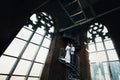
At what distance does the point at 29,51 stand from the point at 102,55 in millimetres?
3160

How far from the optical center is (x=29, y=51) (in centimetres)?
412

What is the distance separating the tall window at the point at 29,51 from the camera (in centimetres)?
354

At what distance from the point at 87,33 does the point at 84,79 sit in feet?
7.86

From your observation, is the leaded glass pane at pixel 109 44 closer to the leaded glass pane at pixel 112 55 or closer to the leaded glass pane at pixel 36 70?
the leaded glass pane at pixel 112 55

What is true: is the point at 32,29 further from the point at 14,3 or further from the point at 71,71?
the point at 71,71

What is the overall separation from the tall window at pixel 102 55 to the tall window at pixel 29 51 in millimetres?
2151

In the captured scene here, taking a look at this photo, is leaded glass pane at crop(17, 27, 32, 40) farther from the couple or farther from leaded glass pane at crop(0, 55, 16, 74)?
the couple

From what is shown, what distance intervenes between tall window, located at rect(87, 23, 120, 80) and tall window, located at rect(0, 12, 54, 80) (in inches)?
84.7

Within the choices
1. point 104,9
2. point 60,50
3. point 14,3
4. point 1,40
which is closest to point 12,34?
point 1,40

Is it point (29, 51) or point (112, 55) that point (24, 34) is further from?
point (112, 55)

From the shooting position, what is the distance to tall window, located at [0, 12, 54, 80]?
354 centimetres

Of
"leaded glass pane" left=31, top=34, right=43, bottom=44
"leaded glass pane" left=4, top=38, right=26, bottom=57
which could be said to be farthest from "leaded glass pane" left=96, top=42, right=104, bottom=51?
"leaded glass pane" left=4, top=38, right=26, bottom=57

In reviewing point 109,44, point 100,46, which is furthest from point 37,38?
point 109,44

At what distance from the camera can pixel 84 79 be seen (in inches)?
175
